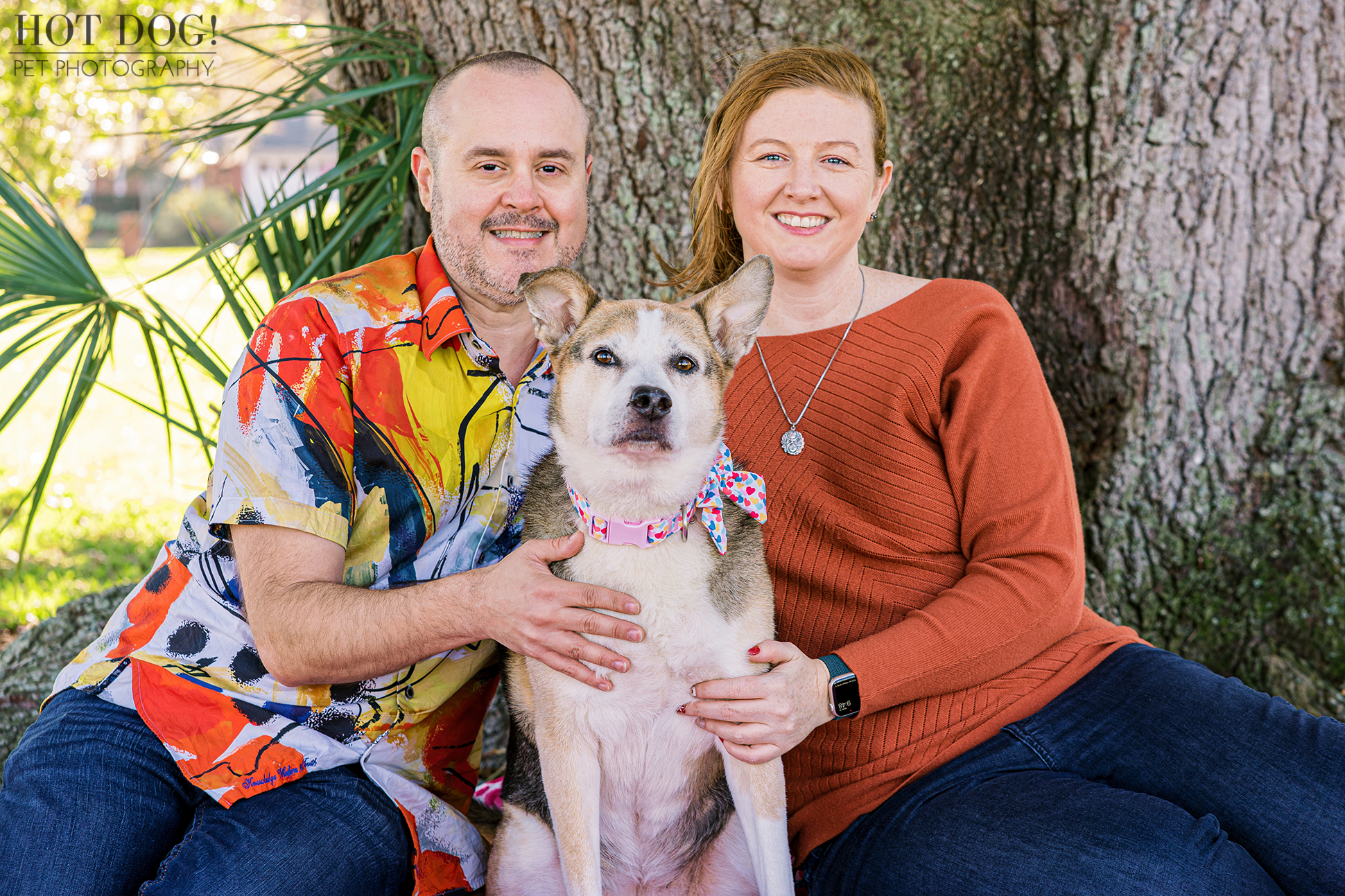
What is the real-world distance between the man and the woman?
1.98 feet

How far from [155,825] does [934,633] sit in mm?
1949

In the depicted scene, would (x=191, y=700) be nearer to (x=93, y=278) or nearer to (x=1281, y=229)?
(x=93, y=278)

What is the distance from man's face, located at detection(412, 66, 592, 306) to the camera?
2654mm

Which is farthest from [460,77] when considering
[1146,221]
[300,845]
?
[1146,221]

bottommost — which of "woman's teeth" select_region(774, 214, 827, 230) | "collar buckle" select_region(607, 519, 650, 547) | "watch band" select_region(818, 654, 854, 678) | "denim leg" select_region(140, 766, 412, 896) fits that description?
"denim leg" select_region(140, 766, 412, 896)

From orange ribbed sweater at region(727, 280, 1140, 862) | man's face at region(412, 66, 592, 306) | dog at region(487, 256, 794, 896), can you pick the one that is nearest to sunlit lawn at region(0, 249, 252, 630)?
man's face at region(412, 66, 592, 306)

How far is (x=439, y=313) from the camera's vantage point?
8.25ft

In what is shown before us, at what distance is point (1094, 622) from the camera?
8.68 ft

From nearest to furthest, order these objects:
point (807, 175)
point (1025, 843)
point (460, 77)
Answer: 1. point (1025, 843)
2. point (807, 175)
3. point (460, 77)

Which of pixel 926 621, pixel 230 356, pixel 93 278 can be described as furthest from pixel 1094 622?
pixel 230 356

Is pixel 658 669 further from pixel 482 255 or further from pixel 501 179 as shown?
pixel 501 179

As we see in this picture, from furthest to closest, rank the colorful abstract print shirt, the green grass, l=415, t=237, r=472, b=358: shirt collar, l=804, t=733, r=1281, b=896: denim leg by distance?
the green grass, l=415, t=237, r=472, b=358: shirt collar, the colorful abstract print shirt, l=804, t=733, r=1281, b=896: denim leg

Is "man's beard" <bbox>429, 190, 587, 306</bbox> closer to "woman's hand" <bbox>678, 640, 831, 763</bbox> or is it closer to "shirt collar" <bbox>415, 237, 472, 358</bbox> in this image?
"shirt collar" <bbox>415, 237, 472, 358</bbox>

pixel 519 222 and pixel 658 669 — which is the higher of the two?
pixel 519 222
